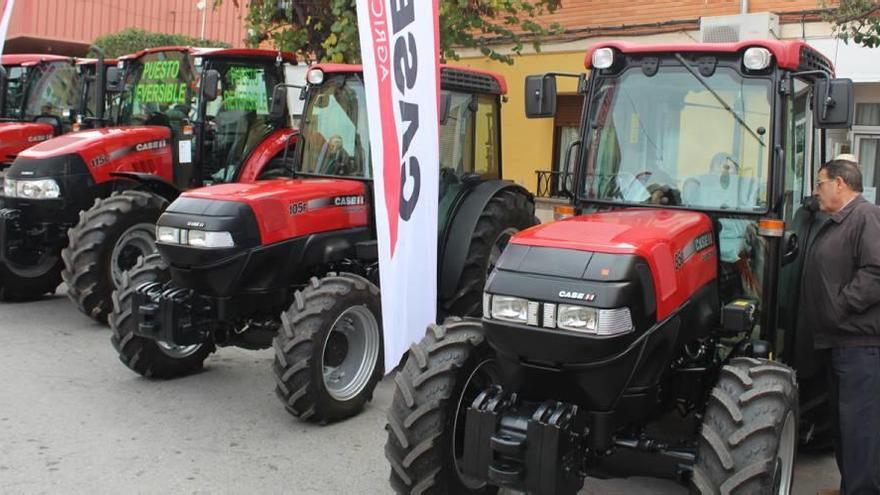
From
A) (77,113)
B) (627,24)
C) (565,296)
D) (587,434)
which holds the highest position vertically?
(627,24)

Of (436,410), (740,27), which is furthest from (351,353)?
(740,27)

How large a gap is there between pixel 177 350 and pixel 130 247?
1.77 metres

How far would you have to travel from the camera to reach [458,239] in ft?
21.9

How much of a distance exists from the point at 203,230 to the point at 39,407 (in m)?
1.65

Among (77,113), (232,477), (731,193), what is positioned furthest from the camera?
(77,113)

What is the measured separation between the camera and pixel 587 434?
142 inches

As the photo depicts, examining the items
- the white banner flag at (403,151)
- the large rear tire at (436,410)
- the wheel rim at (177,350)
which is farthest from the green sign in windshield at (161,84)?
the large rear tire at (436,410)

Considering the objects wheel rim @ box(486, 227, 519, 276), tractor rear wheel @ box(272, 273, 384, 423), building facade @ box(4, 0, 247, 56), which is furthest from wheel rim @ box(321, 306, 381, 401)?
building facade @ box(4, 0, 247, 56)

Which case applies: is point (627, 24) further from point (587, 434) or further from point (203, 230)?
point (587, 434)

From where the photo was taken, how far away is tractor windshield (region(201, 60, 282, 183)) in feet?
27.2

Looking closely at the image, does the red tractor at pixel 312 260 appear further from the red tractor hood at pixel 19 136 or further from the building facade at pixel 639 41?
the red tractor hood at pixel 19 136

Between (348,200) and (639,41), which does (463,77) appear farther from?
(639,41)

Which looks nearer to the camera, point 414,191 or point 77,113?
point 414,191

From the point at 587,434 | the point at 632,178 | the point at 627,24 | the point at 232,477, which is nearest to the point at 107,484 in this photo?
the point at 232,477
